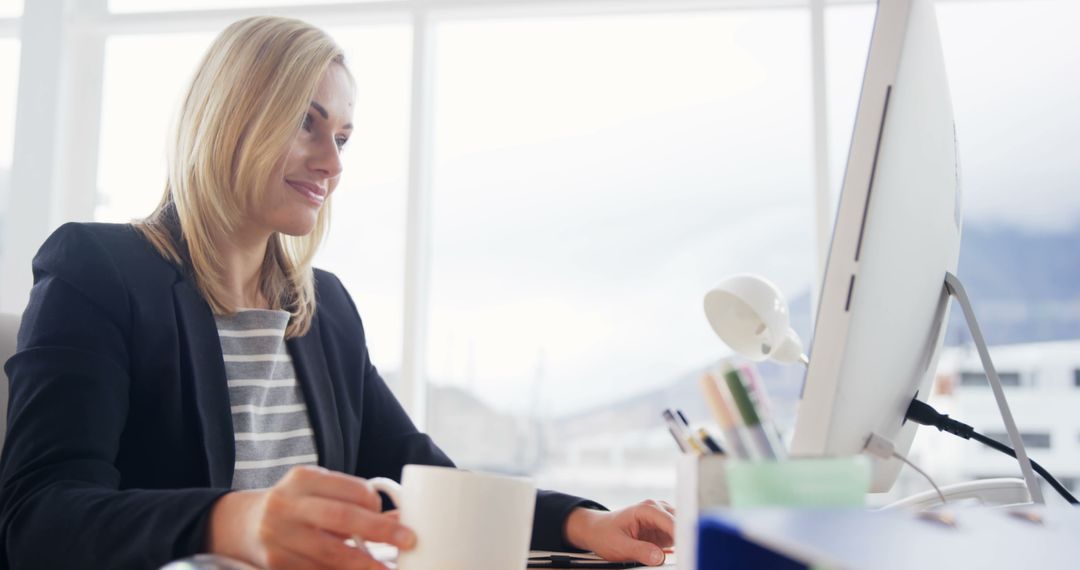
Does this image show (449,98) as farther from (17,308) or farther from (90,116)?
(17,308)

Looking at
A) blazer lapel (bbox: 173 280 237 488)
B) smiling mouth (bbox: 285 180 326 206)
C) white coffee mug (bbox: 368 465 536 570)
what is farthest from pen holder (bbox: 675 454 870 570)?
smiling mouth (bbox: 285 180 326 206)

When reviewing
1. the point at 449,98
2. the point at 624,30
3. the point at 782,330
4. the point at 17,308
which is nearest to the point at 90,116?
the point at 17,308

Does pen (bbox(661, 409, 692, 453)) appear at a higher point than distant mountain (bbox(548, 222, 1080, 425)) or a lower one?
lower

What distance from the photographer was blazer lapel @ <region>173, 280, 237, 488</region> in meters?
1.08

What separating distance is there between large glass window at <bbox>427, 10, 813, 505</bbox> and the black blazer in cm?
145

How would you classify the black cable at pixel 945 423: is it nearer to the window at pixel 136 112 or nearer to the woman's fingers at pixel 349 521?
the woman's fingers at pixel 349 521

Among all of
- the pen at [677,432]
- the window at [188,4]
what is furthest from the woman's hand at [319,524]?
the window at [188,4]

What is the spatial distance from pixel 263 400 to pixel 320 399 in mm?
92

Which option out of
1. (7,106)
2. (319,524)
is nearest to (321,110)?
(319,524)

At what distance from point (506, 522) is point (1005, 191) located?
2.58m

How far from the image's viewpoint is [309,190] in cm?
135

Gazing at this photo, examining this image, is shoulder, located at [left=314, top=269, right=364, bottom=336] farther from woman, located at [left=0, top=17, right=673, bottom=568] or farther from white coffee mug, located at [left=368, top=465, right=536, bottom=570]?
white coffee mug, located at [left=368, top=465, right=536, bottom=570]

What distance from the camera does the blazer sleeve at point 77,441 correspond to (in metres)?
0.70

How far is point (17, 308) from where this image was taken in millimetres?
3047
